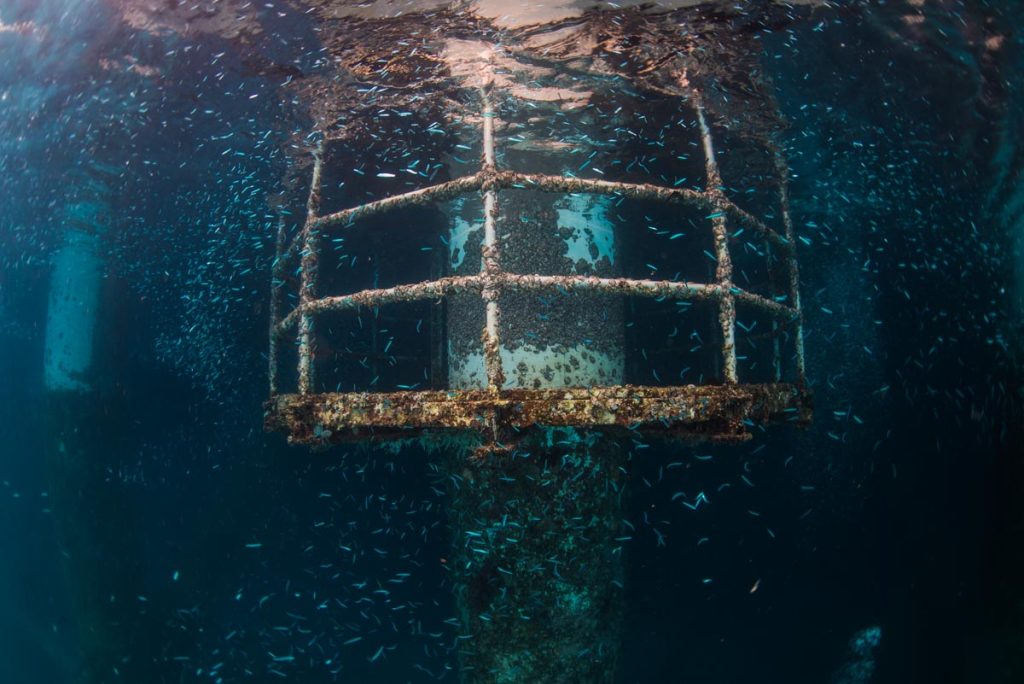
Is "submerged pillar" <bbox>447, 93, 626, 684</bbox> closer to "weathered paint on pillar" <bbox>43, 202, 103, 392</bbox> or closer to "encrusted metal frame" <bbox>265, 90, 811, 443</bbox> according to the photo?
"encrusted metal frame" <bbox>265, 90, 811, 443</bbox>

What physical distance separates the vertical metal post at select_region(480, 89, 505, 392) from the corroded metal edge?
20 centimetres

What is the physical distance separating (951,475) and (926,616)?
468 cm

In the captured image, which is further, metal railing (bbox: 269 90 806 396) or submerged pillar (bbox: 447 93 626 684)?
submerged pillar (bbox: 447 93 626 684)

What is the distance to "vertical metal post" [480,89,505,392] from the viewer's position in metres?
3.96

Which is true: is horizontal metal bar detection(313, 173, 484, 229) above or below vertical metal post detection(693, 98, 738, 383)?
above

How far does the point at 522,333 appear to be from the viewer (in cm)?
507

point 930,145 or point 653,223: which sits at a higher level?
point 930,145

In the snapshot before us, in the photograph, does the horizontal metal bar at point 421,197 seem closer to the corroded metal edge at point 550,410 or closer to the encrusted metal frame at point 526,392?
the encrusted metal frame at point 526,392

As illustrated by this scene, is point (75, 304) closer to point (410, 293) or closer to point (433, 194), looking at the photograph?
point (433, 194)

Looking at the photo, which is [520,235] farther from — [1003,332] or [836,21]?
[1003,332]

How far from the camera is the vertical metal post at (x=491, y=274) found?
3959mm

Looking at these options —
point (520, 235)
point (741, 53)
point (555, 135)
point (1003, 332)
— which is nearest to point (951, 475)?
point (1003, 332)


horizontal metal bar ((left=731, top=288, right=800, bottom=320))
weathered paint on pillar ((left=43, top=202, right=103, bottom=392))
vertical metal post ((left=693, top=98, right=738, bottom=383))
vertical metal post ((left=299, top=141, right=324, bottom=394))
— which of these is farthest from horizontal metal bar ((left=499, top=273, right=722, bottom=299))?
weathered paint on pillar ((left=43, top=202, right=103, bottom=392))

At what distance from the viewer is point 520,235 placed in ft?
18.3
